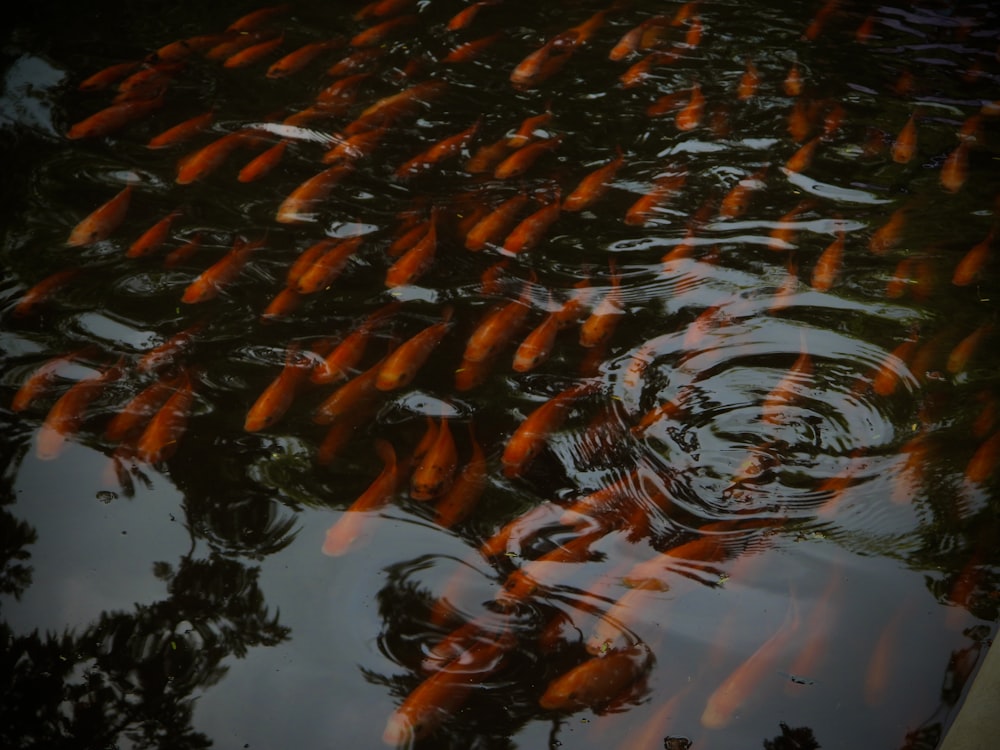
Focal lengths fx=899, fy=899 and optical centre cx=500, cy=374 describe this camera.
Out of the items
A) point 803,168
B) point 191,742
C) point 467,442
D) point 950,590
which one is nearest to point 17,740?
point 191,742

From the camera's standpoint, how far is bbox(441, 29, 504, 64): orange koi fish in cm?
645

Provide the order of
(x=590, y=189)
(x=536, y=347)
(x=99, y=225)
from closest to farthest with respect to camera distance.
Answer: (x=536, y=347) → (x=99, y=225) → (x=590, y=189)

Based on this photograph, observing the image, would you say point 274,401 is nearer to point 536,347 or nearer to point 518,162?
point 536,347

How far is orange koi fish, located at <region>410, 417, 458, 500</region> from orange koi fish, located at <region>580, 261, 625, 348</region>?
36.6 inches

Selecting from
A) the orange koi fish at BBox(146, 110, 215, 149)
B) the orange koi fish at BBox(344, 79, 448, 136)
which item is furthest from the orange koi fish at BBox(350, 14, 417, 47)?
the orange koi fish at BBox(146, 110, 215, 149)

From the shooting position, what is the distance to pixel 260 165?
530 centimetres

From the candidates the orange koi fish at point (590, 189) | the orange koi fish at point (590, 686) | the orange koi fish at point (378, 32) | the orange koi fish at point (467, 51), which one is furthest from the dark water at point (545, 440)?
the orange koi fish at point (378, 32)

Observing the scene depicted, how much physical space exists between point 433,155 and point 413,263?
42.6 inches

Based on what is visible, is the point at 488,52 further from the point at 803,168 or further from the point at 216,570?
the point at 216,570

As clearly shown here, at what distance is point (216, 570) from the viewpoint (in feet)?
11.7

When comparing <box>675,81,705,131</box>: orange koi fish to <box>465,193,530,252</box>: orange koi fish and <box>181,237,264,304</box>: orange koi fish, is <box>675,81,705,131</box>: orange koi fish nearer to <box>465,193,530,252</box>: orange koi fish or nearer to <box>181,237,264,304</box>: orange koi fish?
<box>465,193,530,252</box>: orange koi fish

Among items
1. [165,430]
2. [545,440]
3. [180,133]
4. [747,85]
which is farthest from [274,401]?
[747,85]

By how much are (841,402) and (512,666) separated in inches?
78.3

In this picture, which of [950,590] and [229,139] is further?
[229,139]
